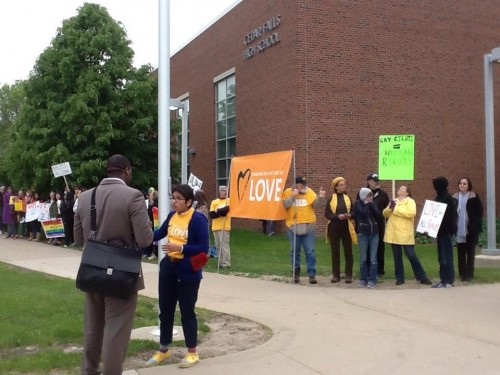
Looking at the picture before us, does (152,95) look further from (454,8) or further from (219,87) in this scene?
(454,8)

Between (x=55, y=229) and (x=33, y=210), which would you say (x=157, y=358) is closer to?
(x=55, y=229)

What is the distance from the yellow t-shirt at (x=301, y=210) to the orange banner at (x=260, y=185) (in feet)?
0.43

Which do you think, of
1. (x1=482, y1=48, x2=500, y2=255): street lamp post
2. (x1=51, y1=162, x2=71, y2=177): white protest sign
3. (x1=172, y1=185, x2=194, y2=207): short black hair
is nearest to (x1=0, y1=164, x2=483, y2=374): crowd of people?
(x1=172, y1=185, x2=194, y2=207): short black hair

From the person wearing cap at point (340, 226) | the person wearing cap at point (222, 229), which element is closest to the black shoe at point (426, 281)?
the person wearing cap at point (340, 226)

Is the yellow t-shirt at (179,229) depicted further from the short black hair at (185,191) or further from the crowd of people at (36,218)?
the crowd of people at (36,218)

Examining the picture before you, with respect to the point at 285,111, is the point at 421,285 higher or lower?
lower

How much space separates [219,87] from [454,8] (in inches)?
426

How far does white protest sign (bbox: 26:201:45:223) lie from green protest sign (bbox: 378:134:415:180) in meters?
13.1

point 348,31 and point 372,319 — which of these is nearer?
point 372,319

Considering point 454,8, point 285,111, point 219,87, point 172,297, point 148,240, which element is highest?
point 454,8

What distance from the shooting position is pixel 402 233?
392 inches

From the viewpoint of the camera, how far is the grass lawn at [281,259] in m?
11.3

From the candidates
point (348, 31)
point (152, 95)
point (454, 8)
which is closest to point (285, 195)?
point (348, 31)

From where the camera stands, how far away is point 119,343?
4375mm
